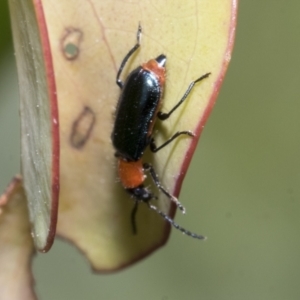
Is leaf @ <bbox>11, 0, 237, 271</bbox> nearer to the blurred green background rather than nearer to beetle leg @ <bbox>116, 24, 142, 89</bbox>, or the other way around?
beetle leg @ <bbox>116, 24, 142, 89</bbox>

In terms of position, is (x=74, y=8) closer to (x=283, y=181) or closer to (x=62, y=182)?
(x=62, y=182)

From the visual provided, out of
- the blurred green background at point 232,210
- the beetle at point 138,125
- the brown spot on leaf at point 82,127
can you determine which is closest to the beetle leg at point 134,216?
the beetle at point 138,125

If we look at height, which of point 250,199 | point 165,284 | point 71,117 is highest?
point 71,117

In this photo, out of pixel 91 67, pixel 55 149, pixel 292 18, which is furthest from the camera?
pixel 292 18

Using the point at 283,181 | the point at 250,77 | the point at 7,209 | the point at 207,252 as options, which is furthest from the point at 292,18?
the point at 7,209

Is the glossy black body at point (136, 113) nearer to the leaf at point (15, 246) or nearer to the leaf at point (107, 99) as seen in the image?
the leaf at point (107, 99)

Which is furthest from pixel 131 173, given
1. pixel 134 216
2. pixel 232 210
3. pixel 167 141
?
pixel 232 210

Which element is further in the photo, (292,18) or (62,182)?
(292,18)
